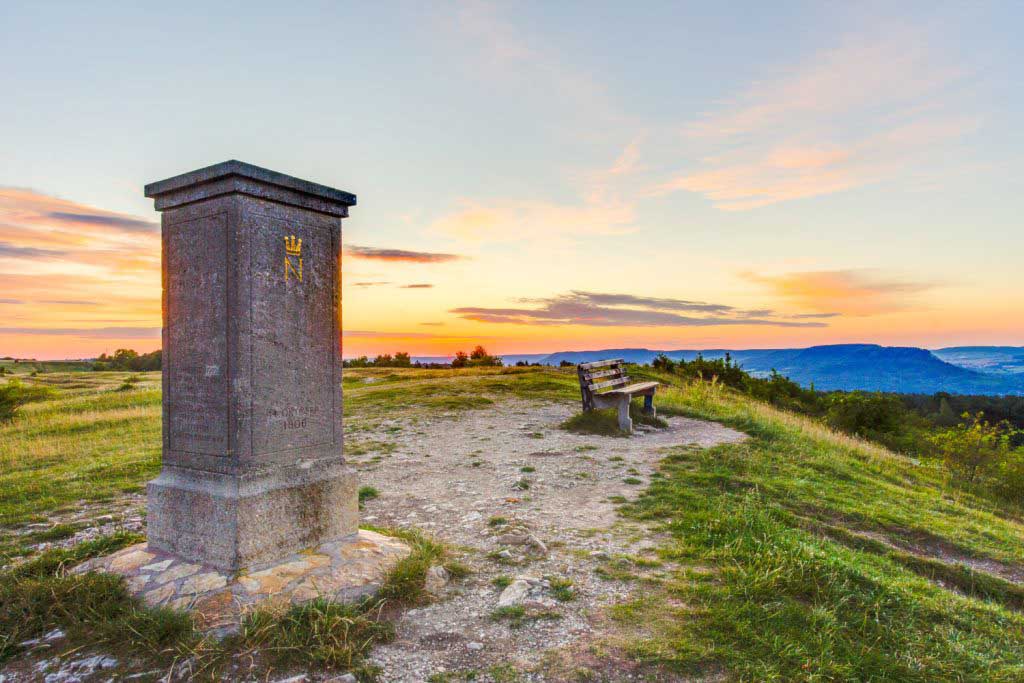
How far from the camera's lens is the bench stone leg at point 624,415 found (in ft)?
35.7

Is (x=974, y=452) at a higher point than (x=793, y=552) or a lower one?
lower

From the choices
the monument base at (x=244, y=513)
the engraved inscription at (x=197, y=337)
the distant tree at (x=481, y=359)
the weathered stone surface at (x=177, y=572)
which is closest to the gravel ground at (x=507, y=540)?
the weathered stone surface at (x=177, y=572)

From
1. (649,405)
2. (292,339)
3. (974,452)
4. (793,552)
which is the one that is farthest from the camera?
(974,452)

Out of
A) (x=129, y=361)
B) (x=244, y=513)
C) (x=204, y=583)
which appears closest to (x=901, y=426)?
(x=244, y=513)

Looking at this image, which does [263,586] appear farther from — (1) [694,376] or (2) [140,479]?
(1) [694,376]

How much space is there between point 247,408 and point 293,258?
1.16 metres

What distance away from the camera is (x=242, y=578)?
3881 mm

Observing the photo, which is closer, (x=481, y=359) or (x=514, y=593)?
(x=514, y=593)

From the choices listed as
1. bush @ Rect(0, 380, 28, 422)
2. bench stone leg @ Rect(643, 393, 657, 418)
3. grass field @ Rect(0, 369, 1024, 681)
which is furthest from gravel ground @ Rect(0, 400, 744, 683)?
bush @ Rect(0, 380, 28, 422)

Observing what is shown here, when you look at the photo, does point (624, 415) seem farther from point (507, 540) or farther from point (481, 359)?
point (481, 359)

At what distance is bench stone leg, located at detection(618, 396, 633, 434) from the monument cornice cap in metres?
7.45

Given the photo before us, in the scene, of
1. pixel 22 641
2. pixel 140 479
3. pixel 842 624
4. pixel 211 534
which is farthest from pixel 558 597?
pixel 140 479

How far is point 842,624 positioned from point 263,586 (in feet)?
12.5

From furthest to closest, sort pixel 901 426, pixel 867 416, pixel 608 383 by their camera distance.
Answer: pixel 901 426 < pixel 867 416 < pixel 608 383
